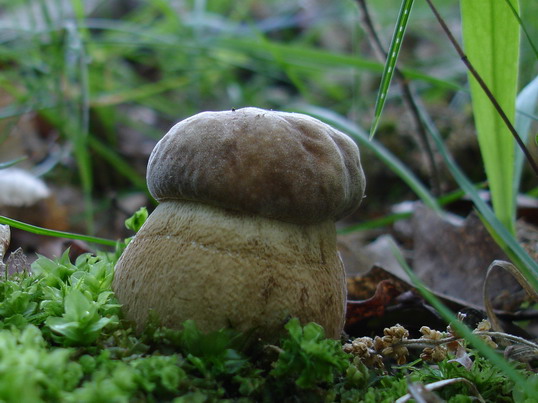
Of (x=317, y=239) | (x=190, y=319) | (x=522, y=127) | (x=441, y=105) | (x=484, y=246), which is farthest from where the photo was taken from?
(x=441, y=105)

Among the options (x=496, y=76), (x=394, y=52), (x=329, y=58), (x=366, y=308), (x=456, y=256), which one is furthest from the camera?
(x=329, y=58)

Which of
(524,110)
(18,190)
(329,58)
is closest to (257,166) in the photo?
(524,110)

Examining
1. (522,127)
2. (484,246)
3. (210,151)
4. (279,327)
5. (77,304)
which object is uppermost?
(210,151)

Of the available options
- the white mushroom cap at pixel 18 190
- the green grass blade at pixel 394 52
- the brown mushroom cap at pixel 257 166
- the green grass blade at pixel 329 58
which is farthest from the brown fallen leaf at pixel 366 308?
the white mushroom cap at pixel 18 190

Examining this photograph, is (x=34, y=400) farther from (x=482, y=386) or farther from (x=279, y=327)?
(x=482, y=386)

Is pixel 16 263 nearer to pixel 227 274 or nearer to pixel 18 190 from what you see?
pixel 227 274

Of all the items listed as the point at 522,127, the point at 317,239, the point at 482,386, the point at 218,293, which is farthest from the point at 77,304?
the point at 522,127

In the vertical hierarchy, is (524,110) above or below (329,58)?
below
